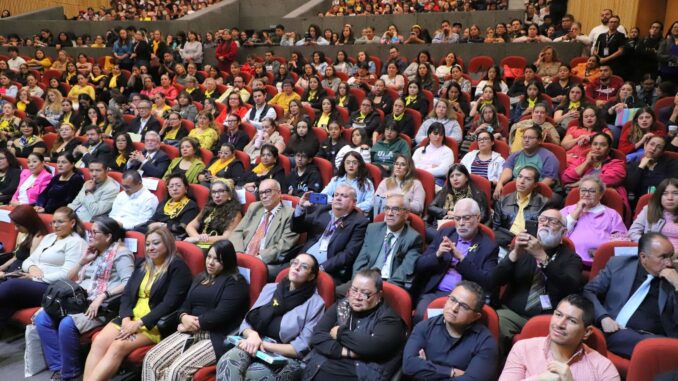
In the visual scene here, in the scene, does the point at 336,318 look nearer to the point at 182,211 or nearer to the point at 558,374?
the point at 558,374

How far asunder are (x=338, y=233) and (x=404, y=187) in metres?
0.74

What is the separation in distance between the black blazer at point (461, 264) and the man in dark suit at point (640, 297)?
18.3 inches

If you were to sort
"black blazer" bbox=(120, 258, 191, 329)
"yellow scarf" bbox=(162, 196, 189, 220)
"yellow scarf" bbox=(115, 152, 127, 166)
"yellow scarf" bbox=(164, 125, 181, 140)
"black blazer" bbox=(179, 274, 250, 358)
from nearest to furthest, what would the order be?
1. "black blazer" bbox=(179, 274, 250, 358)
2. "black blazer" bbox=(120, 258, 191, 329)
3. "yellow scarf" bbox=(162, 196, 189, 220)
4. "yellow scarf" bbox=(115, 152, 127, 166)
5. "yellow scarf" bbox=(164, 125, 181, 140)

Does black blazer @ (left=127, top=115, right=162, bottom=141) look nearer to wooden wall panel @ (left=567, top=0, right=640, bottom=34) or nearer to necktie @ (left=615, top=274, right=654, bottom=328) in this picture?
necktie @ (left=615, top=274, right=654, bottom=328)

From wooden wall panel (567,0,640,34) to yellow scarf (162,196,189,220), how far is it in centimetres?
613

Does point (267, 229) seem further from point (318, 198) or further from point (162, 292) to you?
point (162, 292)

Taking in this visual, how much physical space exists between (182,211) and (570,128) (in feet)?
10.2

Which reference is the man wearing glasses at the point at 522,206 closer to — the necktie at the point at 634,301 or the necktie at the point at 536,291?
the necktie at the point at 536,291

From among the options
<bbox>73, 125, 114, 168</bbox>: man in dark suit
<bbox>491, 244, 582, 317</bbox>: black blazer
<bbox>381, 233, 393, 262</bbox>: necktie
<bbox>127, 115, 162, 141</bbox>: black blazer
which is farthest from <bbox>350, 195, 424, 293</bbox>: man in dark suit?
<bbox>127, 115, 162, 141</bbox>: black blazer

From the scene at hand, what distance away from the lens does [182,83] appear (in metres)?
8.26

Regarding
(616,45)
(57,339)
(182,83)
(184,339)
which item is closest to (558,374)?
(184,339)

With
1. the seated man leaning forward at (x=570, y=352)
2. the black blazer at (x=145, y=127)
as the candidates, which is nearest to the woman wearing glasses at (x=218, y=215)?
the seated man leaning forward at (x=570, y=352)

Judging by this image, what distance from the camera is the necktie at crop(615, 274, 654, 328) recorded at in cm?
256

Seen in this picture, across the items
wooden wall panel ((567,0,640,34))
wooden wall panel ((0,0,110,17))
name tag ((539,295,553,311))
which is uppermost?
wooden wall panel ((0,0,110,17))
